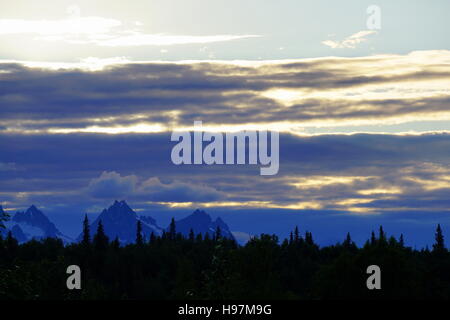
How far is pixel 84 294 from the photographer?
176 metres

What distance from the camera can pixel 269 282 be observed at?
145875 millimetres

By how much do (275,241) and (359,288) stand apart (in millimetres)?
25780

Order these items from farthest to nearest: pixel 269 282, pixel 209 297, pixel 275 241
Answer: pixel 275 241, pixel 269 282, pixel 209 297
